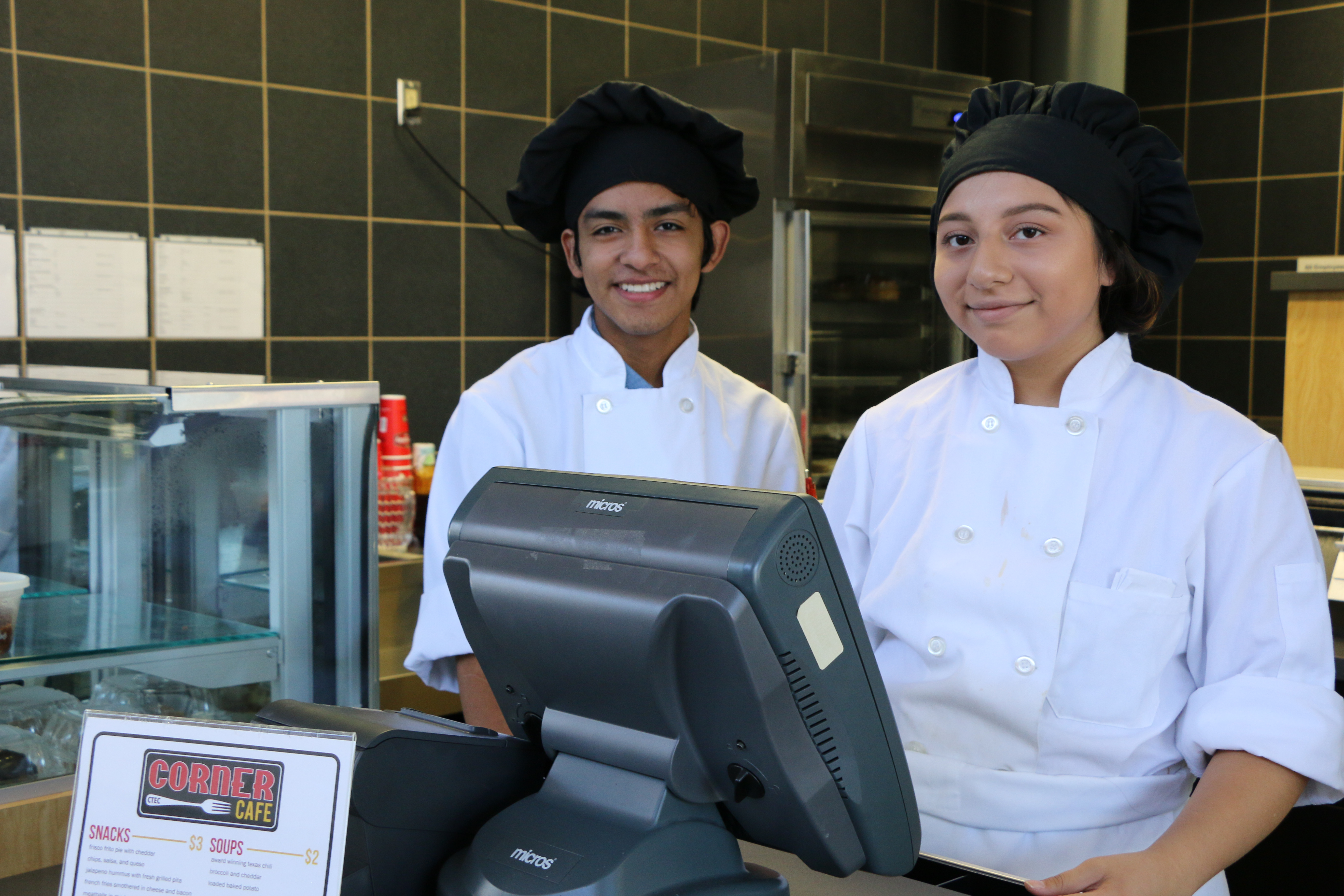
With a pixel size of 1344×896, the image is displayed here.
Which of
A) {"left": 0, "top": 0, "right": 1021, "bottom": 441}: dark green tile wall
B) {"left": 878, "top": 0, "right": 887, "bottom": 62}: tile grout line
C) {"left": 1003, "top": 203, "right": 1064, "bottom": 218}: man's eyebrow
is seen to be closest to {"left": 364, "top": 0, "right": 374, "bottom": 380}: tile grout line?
{"left": 0, "top": 0, "right": 1021, "bottom": 441}: dark green tile wall

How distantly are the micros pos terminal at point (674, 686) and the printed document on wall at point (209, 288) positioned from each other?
2.17 metres

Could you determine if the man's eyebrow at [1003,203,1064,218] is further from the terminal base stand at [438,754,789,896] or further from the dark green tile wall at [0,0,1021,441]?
the dark green tile wall at [0,0,1021,441]

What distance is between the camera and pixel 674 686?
0.66 meters

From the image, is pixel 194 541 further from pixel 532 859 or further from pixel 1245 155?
pixel 1245 155

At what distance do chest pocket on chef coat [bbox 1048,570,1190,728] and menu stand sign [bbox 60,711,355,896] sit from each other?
0.65 m

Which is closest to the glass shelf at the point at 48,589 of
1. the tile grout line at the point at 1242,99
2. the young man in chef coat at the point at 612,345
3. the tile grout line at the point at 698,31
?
the young man in chef coat at the point at 612,345

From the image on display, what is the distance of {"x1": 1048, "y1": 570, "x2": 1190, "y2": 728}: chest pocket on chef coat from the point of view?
1014 mm

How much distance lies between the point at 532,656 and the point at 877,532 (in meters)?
0.55

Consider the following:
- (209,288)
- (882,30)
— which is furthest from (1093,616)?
(882,30)

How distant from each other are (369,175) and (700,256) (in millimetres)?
1663

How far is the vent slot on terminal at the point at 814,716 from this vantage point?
634 mm

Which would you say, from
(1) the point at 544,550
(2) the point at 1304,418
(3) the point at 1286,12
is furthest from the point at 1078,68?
(1) the point at 544,550

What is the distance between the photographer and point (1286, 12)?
13.2 ft

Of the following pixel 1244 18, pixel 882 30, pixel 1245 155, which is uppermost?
pixel 1244 18
